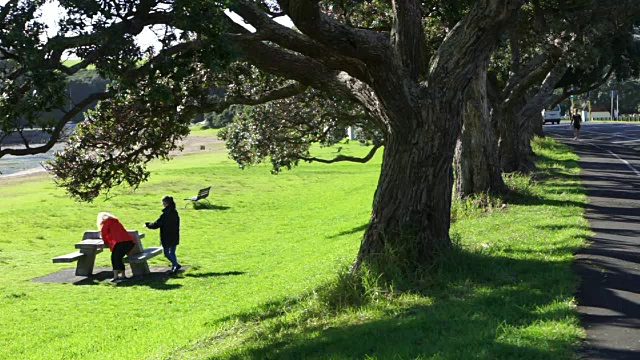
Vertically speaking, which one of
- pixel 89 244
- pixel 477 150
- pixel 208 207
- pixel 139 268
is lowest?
pixel 208 207

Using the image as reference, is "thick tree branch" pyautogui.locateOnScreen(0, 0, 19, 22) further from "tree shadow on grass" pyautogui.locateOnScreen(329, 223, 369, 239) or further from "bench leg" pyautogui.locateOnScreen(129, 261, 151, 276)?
"tree shadow on grass" pyautogui.locateOnScreen(329, 223, 369, 239)

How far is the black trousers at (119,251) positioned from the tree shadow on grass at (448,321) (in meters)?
5.71

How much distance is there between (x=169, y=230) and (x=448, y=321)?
9819mm

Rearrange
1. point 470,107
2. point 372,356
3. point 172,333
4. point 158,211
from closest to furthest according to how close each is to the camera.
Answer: point 372,356 < point 172,333 < point 470,107 < point 158,211

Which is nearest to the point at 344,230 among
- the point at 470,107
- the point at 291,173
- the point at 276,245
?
the point at 276,245

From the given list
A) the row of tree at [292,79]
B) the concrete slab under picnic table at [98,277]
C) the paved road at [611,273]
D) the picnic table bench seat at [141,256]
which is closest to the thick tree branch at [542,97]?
the paved road at [611,273]

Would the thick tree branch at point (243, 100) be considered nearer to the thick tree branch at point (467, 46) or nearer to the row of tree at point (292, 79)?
the row of tree at point (292, 79)

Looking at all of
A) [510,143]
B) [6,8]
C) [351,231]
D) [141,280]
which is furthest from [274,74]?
[510,143]

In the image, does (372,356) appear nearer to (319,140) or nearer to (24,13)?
(24,13)

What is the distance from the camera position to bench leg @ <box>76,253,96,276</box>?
53.5 feet

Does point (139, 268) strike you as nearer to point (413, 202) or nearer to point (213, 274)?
point (213, 274)

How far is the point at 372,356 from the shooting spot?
6.86m

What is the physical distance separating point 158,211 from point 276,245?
893cm

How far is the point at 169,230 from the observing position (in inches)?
649
